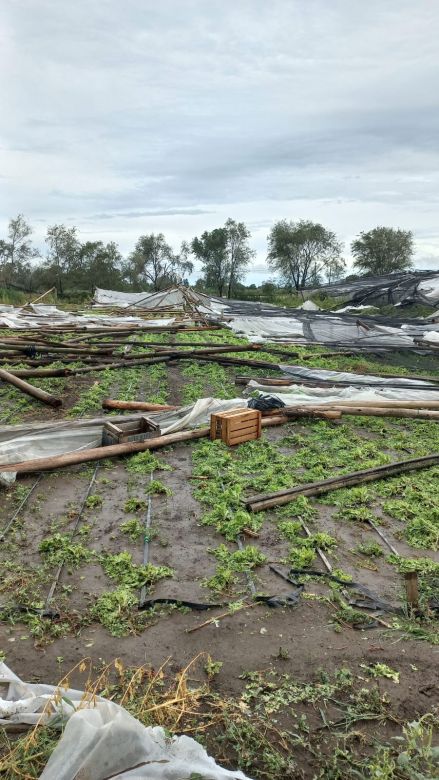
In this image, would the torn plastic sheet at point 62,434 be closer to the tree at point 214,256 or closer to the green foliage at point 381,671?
the green foliage at point 381,671

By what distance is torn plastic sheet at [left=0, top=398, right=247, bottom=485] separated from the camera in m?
4.82

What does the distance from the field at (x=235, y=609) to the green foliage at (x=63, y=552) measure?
0.04ft

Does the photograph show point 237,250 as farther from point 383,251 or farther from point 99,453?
point 99,453

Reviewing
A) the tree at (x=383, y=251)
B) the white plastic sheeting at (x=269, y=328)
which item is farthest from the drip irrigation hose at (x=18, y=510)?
the tree at (x=383, y=251)

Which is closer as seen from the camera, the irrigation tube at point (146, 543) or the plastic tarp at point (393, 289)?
the irrigation tube at point (146, 543)

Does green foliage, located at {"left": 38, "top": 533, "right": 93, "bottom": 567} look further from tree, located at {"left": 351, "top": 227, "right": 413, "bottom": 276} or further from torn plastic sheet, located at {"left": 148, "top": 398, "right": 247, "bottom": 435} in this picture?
tree, located at {"left": 351, "top": 227, "right": 413, "bottom": 276}

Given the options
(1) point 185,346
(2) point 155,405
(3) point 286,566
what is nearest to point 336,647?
(3) point 286,566

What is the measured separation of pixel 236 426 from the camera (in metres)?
5.58

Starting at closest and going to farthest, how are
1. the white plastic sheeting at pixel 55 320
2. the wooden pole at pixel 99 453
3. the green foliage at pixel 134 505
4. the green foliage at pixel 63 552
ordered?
the green foliage at pixel 63 552 < the green foliage at pixel 134 505 < the wooden pole at pixel 99 453 < the white plastic sheeting at pixel 55 320

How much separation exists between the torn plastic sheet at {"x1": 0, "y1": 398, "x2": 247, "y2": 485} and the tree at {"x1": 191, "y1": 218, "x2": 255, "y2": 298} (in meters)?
32.8

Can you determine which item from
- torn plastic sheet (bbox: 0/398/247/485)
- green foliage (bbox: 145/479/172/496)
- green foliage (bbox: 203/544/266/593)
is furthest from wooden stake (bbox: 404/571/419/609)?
torn plastic sheet (bbox: 0/398/247/485)

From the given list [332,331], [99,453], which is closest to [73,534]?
[99,453]

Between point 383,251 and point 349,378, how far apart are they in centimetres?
2873

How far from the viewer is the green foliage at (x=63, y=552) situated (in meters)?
3.28
